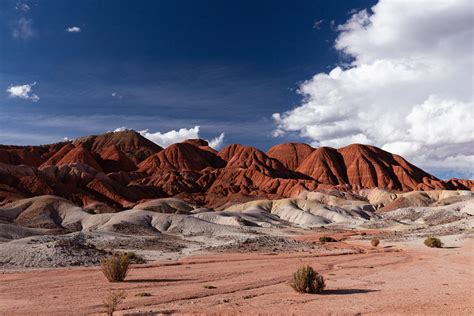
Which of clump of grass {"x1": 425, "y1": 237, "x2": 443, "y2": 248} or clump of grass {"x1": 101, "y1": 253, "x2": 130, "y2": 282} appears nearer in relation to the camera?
clump of grass {"x1": 101, "y1": 253, "x2": 130, "y2": 282}

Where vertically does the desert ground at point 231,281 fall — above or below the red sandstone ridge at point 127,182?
below

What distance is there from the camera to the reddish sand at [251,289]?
15102 mm

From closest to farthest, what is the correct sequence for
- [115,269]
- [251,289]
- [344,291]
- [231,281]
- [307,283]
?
[307,283]
[344,291]
[251,289]
[115,269]
[231,281]

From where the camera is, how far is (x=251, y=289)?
1962cm

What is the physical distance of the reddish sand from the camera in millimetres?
15102

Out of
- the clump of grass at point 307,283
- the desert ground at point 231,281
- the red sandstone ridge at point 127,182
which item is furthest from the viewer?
the red sandstone ridge at point 127,182

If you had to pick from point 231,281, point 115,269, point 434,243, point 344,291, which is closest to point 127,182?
point 434,243

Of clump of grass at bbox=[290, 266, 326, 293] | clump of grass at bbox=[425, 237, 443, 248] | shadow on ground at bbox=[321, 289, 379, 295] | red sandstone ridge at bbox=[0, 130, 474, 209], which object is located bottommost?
clump of grass at bbox=[425, 237, 443, 248]

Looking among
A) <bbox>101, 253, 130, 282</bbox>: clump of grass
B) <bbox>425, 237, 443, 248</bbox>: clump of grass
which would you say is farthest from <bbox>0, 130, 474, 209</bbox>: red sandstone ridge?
<bbox>101, 253, 130, 282</bbox>: clump of grass

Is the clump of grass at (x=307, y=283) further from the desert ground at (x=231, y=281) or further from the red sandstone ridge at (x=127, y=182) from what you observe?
the red sandstone ridge at (x=127, y=182)

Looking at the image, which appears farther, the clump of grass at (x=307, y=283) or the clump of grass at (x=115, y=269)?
the clump of grass at (x=115, y=269)

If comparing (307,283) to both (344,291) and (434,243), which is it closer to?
(344,291)

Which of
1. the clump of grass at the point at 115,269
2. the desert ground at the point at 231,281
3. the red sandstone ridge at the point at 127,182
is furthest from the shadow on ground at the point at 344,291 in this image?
the red sandstone ridge at the point at 127,182

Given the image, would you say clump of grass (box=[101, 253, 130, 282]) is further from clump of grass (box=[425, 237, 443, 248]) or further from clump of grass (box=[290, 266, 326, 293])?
clump of grass (box=[425, 237, 443, 248])
